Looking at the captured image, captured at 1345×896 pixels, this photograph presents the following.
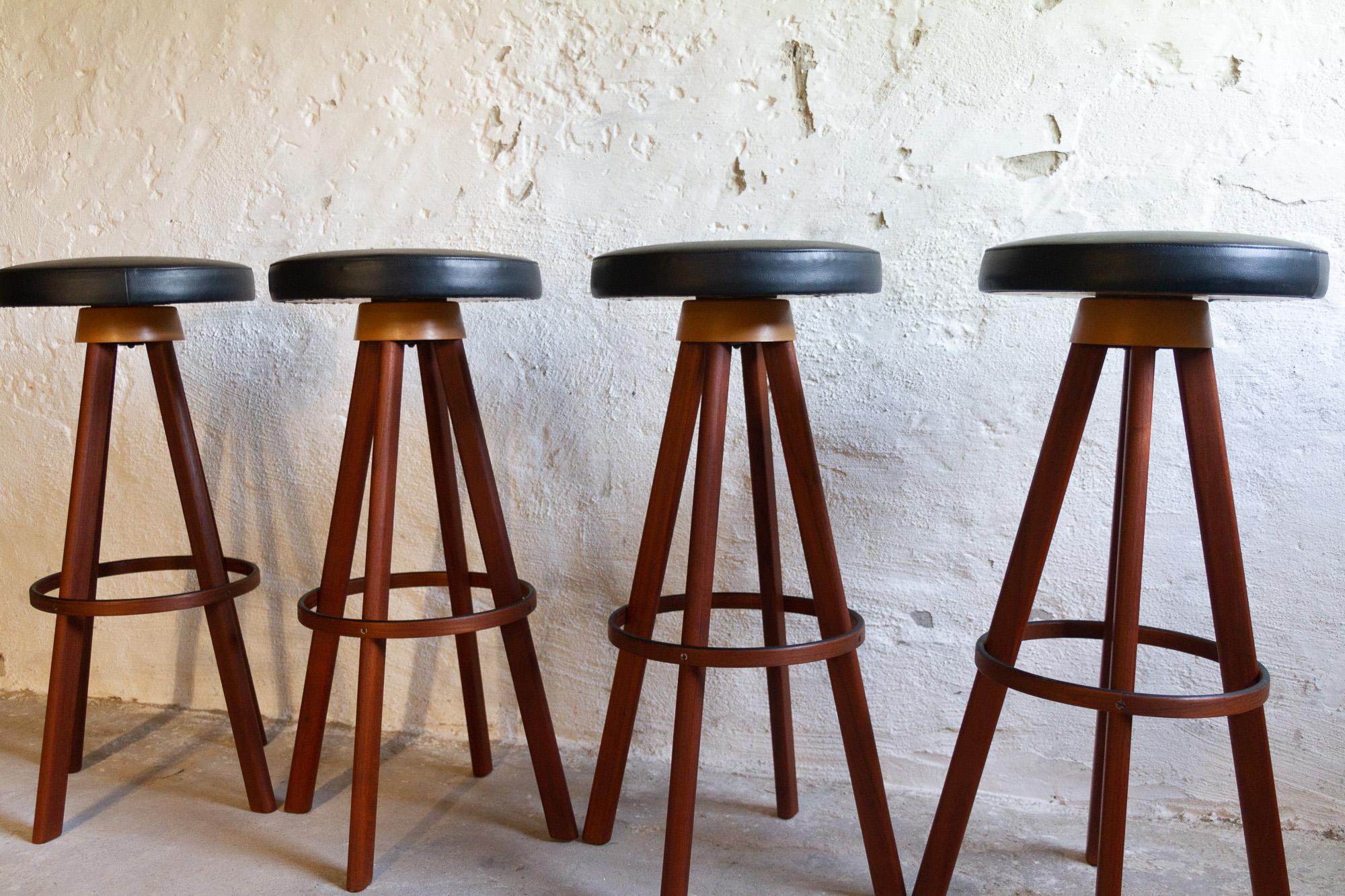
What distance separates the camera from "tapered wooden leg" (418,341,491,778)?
2264 millimetres

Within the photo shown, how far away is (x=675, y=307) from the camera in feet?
8.14

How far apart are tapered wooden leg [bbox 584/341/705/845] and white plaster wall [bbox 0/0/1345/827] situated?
1.70ft

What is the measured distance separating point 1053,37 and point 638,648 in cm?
151

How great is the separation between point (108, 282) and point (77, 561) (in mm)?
647

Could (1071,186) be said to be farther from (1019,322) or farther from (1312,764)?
(1312,764)

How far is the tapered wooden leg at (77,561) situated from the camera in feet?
7.50

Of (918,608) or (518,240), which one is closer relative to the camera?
(918,608)

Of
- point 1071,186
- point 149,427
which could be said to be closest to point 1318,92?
point 1071,186

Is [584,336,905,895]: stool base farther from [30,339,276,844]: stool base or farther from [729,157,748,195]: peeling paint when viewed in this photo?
[30,339,276,844]: stool base

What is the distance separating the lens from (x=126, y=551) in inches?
118

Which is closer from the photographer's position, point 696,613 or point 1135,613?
point 1135,613

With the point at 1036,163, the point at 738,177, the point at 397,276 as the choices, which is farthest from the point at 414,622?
the point at 1036,163

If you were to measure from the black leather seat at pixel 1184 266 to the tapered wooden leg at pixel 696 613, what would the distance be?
0.58m

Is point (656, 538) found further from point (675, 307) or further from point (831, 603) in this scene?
point (675, 307)
